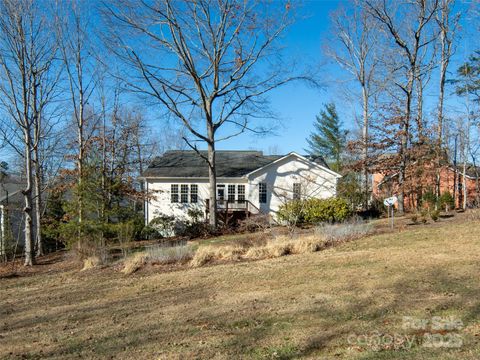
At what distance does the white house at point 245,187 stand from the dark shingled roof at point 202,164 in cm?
7

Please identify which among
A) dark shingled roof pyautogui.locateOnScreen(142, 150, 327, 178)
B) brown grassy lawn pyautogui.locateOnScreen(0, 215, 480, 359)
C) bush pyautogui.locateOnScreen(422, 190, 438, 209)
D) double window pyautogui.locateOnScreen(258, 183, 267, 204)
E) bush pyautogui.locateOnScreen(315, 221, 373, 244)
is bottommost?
brown grassy lawn pyautogui.locateOnScreen(0, 215, 480, 359)

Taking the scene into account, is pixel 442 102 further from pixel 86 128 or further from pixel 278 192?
pixel 86 128

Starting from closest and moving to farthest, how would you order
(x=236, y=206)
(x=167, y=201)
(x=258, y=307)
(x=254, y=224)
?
(x=258, y=307), (x=254, y=224), (x=236, y=206), (x=167, y=201)

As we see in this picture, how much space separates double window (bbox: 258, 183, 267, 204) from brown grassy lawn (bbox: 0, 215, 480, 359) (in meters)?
13.9

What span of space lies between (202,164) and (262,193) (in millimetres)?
4604

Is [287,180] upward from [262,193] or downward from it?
upward

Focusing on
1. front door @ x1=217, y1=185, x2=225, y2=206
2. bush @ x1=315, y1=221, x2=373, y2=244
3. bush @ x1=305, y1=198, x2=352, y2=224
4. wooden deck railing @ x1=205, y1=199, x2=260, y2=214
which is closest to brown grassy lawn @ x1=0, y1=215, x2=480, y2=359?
bush @ x1=315, y1=221, x2=373, y2=244

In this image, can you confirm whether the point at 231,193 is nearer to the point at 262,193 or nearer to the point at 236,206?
the point at 236,206

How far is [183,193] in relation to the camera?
81.6 ft

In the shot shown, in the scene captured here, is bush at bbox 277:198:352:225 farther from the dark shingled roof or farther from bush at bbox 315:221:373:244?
bush at bbox 315:221:373:244

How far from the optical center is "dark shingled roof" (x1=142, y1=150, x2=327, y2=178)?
82.7ft

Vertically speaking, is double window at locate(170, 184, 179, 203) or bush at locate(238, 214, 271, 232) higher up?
double window at locate(170, 184, 179, 203)

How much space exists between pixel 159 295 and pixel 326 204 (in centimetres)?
1420

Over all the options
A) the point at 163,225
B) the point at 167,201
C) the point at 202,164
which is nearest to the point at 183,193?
the point at 167,201
